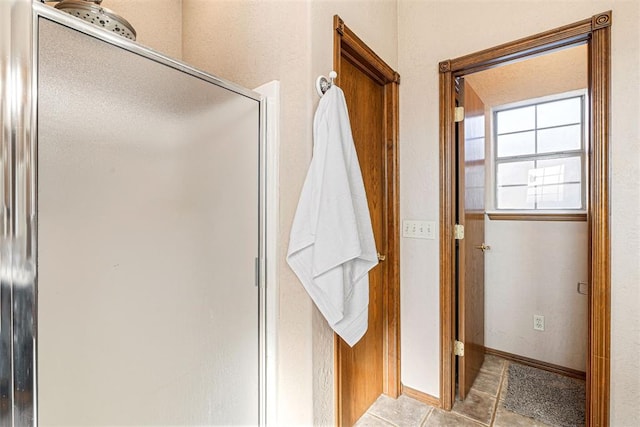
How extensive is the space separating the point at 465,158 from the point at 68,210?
1962 millimetres

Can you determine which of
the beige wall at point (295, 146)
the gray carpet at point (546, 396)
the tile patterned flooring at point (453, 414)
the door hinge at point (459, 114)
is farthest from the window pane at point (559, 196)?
the beige wall at point (295, 146)

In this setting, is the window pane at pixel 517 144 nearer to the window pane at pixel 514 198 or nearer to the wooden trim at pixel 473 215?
the window pane at pixel 514 198

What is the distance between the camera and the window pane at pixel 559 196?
221cm

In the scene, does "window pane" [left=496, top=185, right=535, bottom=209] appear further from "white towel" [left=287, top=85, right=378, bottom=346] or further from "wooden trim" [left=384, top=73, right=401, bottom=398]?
"white towel" [left=287, top=85, right=378, bottom=346]

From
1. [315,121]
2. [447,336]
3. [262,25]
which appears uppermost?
[262,25]

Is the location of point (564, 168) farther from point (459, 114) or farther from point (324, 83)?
point (324, 83)

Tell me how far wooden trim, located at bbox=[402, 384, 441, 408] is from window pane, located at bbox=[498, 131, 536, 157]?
6.69ft

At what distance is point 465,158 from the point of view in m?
1.86

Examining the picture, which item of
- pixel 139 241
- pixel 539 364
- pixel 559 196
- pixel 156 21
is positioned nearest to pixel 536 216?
pixel 559 196

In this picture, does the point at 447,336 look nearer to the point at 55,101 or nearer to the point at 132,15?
the point at 55,101

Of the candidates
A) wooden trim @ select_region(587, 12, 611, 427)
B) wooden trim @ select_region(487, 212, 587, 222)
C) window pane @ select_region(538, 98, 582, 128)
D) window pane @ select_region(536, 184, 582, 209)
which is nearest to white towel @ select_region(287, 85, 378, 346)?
wooden trim @ select_region(587, 12, 611, 427)

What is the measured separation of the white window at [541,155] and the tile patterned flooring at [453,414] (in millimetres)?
1489

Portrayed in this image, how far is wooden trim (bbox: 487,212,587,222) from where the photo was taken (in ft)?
6.85

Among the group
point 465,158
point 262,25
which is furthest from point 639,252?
point 262,25
